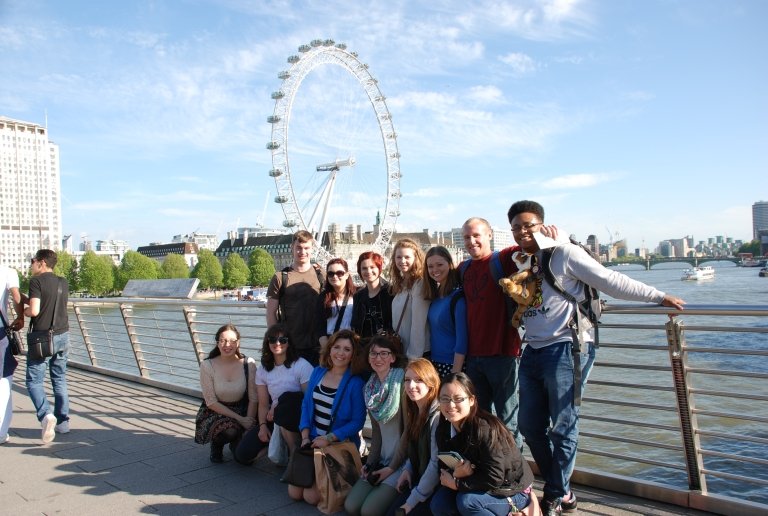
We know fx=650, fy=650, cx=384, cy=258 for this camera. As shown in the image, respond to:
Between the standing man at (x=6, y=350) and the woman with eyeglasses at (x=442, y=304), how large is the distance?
3302mm

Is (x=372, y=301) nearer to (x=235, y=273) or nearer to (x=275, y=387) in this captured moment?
(x=275, y=387)

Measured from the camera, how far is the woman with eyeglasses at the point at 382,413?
351 centimetres

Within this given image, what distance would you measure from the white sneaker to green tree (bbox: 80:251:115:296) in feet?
248

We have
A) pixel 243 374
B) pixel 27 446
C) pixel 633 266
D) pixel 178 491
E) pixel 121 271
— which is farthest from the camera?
pixel 633 266

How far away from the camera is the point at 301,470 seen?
3639 millimetres

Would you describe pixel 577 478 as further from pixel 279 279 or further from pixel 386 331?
pixel 279 279

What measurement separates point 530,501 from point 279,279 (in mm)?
2382

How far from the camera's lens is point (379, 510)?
10.9 feet

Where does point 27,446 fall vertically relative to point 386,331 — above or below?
below

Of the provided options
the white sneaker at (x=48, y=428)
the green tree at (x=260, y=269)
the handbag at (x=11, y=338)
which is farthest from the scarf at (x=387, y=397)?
the green tree at (x=260, y=269)

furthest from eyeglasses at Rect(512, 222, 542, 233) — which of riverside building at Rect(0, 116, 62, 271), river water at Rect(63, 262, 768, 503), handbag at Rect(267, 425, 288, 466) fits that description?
riverside building at Rect(0, 116, 62, 271)

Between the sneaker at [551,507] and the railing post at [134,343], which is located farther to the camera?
the railing post at [134,343]

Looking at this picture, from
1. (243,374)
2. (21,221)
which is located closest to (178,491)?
(243,374)

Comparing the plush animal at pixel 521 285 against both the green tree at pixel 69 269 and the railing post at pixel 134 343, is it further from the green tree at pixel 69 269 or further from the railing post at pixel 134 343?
the green tree at pixel 69 269
